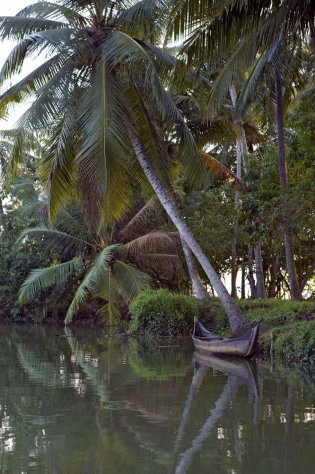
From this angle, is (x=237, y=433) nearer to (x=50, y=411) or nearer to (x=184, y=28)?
(x=50, y=411)

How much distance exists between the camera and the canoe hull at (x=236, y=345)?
13.5 meters

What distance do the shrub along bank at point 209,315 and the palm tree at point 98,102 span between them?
113 centimetres

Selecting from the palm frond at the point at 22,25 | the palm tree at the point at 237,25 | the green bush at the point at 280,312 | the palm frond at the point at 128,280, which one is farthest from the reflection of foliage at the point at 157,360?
the palm frond at the point at 22,25

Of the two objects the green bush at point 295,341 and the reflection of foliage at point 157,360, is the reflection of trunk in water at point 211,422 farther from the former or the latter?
the green bush at point 295,341

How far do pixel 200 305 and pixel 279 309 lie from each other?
167 inches

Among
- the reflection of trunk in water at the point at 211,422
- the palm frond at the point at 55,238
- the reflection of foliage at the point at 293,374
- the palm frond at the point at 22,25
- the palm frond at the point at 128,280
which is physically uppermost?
the palm frond at the point at 22,25

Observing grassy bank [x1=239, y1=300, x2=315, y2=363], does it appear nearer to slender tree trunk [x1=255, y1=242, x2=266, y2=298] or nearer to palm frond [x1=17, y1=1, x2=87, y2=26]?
slender tree trunk [x1=255, y1=242, x2=266, y2=298]

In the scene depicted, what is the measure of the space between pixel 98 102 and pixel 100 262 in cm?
845

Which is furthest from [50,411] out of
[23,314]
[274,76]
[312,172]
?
[23,314]

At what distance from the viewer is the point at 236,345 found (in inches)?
545

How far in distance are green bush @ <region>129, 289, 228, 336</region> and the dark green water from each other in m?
5.38

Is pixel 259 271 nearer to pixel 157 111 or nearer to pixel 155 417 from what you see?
pixel 157 111

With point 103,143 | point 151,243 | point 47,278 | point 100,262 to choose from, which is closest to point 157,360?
point 103,143

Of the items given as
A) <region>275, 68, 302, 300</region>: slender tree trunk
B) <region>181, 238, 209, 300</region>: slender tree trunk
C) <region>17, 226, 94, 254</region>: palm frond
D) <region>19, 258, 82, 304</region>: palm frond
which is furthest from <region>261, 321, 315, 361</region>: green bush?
<region>17, 226, 94, 254</region>: palm frond
